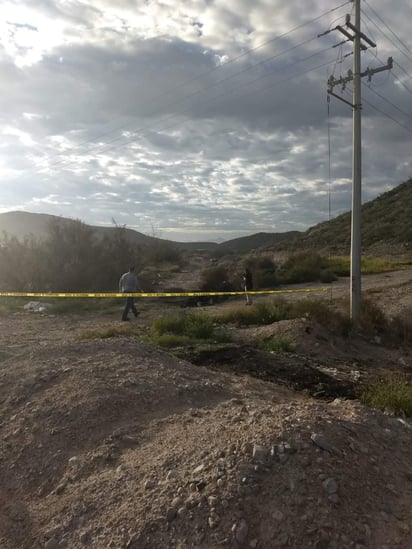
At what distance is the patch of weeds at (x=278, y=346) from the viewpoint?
11.3 metres

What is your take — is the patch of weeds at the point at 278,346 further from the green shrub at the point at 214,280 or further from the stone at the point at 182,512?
the green shrub at the point at 214,280

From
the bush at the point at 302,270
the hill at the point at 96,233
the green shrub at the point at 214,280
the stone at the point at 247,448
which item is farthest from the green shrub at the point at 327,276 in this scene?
the stone at the point at 247,448

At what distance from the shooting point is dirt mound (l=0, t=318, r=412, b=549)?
3.58 metres

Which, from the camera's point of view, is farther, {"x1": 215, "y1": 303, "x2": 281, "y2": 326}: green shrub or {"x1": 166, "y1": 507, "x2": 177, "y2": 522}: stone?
{"x1": 215, "y1": 303, "x2": 281, "y2": 326}: green shrub

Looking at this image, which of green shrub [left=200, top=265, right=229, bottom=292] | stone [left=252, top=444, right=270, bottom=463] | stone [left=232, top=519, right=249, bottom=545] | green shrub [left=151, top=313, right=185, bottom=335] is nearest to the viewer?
stone [left=232, top=519, right=249, bottom=545]

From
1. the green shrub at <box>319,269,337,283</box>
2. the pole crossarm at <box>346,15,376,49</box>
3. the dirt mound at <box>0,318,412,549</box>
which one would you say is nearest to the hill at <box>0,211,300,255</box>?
the green shrub at <box>319,269,337,283</box>

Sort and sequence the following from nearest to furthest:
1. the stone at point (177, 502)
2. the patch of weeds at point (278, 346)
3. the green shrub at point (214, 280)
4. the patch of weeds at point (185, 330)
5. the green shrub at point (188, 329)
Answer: the stone at point (177, 502) < the patch of weeds at point (278, 346) < the patch of weeds at point (185, 330) < the green shrub at point (188, 329) < the green shrub at point (214, 280)

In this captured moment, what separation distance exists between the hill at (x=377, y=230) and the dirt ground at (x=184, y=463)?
46349 millimetres

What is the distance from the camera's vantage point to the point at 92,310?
1998 centimetres

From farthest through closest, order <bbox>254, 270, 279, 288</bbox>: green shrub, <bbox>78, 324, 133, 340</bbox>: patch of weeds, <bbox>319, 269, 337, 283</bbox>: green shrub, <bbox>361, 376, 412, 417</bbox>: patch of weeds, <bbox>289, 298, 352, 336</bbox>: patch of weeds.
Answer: <bbox>319, 269, 337, 283</bbox>: green shrub
<bbox>254, 270, 279, 288</bbox>: green shrub
<bbox>289, 298, 352, 336</bbox>: patch of weeds
<bbox>78, 324, 133, 340</bbox>: patch of weeds
<bbox>361, 376, 412, 417</bbox>: patch of weeds

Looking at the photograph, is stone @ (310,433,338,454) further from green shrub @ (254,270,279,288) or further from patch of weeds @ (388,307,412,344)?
green shrub @ (254,270,279,288)

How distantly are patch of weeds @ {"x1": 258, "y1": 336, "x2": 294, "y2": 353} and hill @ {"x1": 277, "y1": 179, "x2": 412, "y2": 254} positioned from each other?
40615 millimetres

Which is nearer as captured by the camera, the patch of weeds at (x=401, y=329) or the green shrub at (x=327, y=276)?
the patch of weeds at (x=401, y=329)

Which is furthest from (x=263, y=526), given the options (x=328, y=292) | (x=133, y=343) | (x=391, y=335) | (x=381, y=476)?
(x=328, y=292)
